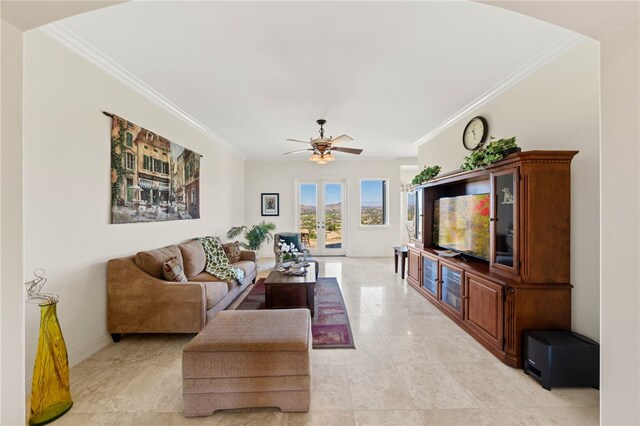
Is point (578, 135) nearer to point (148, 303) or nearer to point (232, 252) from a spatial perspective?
point (148, 303)

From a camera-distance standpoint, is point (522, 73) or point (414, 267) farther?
point (414, 267)

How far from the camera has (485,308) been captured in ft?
8.23

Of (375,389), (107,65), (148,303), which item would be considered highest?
(107,65)

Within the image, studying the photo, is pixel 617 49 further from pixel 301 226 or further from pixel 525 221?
pixel 301 226

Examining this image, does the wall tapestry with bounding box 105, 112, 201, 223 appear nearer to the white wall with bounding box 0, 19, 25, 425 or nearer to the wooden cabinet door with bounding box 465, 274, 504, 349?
the white wall with bounding box 0, 19, 25, 425

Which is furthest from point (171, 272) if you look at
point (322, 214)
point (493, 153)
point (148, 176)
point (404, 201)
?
point (404, 201)

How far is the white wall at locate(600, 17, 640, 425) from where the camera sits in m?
1.02

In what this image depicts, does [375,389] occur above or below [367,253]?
below

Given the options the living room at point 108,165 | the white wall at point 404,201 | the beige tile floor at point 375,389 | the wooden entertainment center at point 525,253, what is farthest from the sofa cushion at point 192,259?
the white wall at point 404,201

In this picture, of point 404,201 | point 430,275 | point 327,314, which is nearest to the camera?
point 327,314

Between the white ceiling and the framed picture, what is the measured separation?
3590 millimetres

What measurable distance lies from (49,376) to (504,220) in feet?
12.5

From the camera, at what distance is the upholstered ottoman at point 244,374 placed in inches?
64.4

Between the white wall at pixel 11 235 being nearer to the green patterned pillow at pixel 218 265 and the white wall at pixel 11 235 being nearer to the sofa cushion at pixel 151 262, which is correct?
the sofa cushion at pixel 151 262
